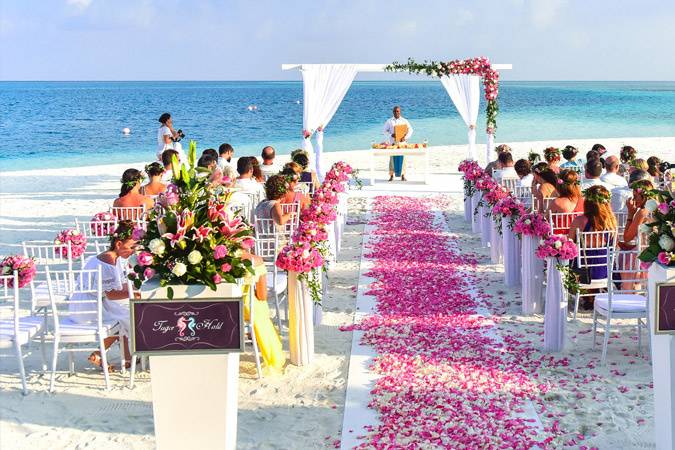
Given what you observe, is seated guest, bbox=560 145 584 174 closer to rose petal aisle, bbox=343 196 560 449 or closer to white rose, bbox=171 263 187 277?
rose petal aisle, bbox=343 196 560 449

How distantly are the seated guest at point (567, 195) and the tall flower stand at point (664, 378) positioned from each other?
3.50 m

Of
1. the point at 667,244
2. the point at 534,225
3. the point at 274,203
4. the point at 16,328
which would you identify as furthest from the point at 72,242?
the point at 667,244

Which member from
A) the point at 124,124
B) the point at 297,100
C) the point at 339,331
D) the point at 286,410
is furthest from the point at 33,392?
the point at 297,100

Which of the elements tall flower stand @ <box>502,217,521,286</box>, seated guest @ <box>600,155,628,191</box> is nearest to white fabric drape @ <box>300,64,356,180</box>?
seated guest @ <box>600,155,628,191</box>

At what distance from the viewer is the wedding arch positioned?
16094mm

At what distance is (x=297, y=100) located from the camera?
8519cm

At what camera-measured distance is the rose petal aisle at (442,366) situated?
17.3 feet

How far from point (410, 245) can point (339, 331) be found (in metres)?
4.06

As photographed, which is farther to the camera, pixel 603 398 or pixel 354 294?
pixel 354 294

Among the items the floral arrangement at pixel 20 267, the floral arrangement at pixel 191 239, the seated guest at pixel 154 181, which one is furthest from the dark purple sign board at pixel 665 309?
the seated guest at pixel 154 181

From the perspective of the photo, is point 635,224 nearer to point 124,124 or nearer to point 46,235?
point 46,235

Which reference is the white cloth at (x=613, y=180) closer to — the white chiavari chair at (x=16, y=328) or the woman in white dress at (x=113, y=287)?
the woman in white dress at (x=113, y=287)

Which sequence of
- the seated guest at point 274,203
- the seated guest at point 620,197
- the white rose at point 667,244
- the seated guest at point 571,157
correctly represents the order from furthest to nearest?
the seated guest at point 571,157 < the seated guest at point 620,197 < the seated guest at point 274,203 < the white rose at point 667,244

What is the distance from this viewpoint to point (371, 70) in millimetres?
16562
